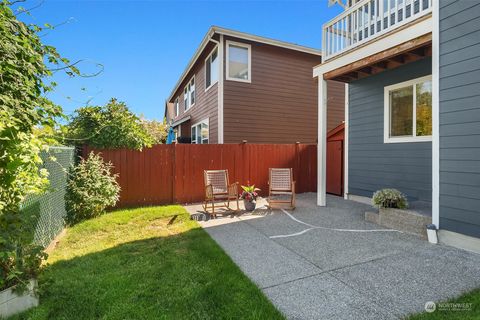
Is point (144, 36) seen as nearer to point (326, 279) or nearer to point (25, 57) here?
point (25, 57)

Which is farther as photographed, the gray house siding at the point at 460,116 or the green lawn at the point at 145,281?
the gray house siding at the point at 460,116

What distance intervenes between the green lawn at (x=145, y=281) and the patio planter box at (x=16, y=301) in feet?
0.27

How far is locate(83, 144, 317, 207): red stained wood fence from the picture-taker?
21.9ft

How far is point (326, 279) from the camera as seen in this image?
2.91 metres

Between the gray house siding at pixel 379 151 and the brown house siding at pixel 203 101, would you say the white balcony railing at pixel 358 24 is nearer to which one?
the gray house siding at pixel 379 151

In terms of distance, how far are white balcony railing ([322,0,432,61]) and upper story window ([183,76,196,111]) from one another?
768 cm

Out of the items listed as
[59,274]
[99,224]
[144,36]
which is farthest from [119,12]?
[59,274]

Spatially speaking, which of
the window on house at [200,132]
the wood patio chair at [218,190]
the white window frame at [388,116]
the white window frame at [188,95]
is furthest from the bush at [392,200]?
the white window frame at [188,95]

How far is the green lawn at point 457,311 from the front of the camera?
2.19 meters

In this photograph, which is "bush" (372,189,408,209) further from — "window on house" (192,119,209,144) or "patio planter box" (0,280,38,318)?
"window on house" (192,119,209,144)

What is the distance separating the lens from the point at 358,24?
5754mm

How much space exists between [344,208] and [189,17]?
8143 millimetres

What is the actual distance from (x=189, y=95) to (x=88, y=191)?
930 centimetres

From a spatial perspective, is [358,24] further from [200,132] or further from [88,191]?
[200,132]
